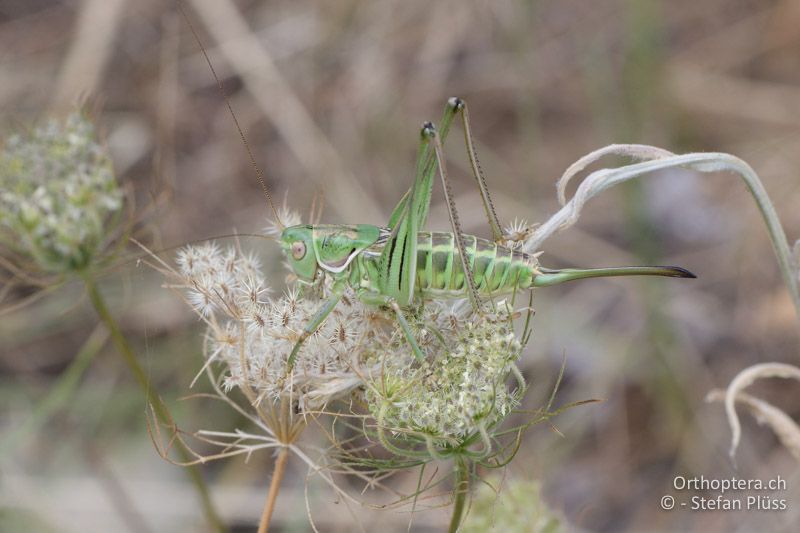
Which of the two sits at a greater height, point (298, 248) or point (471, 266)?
point (298, 248)

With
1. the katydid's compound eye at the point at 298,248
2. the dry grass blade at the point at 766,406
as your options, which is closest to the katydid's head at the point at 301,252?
Result: the katydid's compound eye at the point at 298,248

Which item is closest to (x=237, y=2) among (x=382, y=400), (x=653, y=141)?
(x=653, y=141)

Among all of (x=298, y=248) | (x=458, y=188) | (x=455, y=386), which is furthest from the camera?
(x=458, y=188)

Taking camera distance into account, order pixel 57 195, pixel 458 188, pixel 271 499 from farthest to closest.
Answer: pixel 458 188 → pixel 57 195 → pixel 271 499

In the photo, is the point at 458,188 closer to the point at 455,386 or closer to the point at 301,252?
the point at 301,252

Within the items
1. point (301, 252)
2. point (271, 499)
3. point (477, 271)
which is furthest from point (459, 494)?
point (301, 252)

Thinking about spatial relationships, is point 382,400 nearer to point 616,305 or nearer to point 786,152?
point 616,305

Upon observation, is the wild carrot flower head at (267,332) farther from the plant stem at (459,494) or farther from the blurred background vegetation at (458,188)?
the blurred background vegetation at (458,188)

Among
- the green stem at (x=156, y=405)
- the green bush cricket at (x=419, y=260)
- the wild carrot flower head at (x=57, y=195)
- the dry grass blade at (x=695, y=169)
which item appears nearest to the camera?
the dry grass blade at (x=695, y=169)
